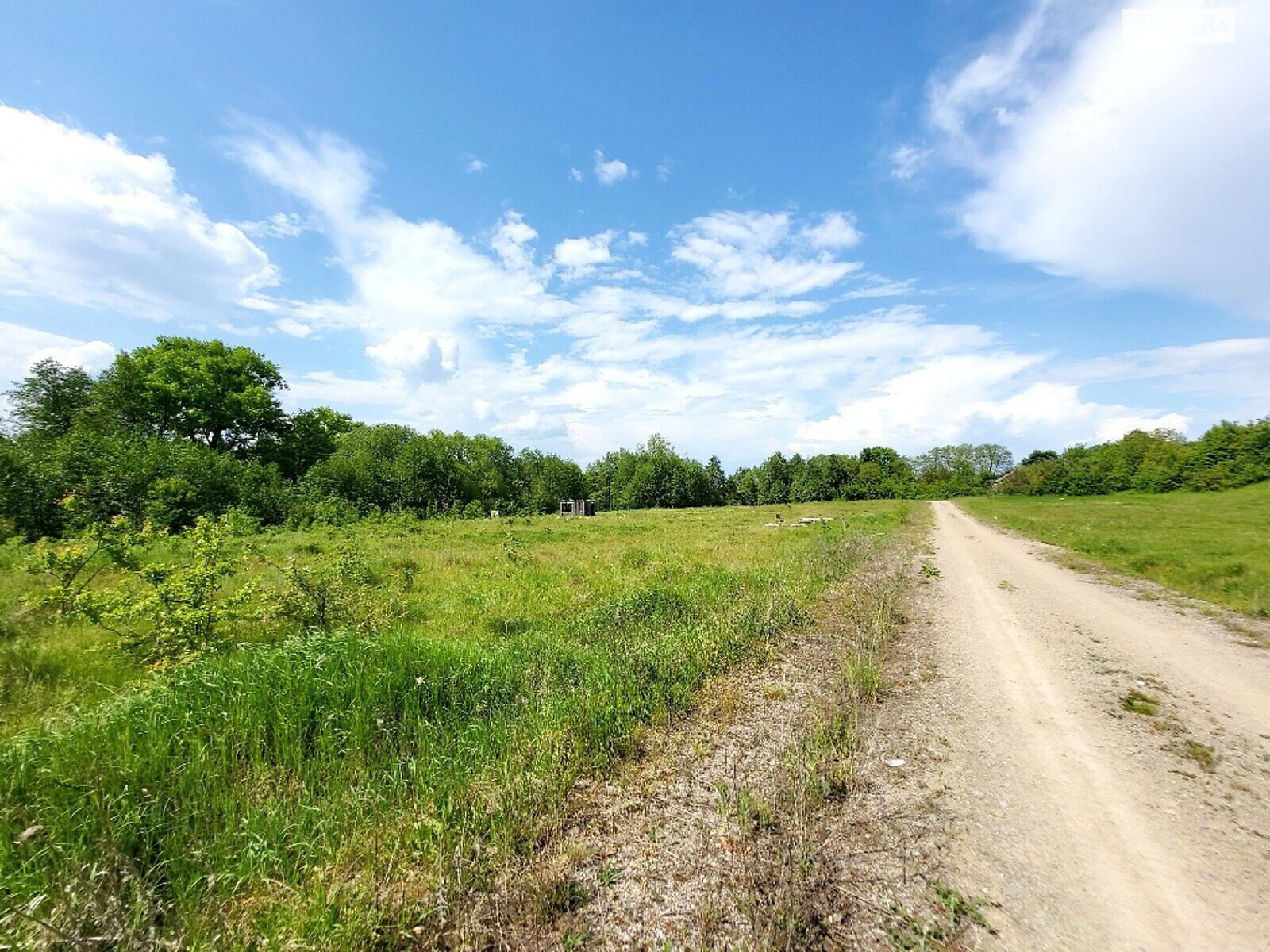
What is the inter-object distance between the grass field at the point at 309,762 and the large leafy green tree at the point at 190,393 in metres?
42.9

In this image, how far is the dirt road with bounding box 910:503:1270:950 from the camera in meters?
3.46

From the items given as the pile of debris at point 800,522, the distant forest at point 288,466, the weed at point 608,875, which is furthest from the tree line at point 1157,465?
the weed at point 608,875

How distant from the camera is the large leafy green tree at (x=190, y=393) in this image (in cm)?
4100

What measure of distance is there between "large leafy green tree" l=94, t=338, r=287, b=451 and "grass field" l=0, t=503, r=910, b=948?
42898 millimetres

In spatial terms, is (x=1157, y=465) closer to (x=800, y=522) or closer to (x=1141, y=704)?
(x=800, y=522)

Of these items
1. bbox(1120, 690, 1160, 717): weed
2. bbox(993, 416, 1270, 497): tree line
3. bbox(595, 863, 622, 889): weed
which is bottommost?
bbox(595, 863, 622, 889): weed

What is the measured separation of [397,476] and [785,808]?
63145 mm

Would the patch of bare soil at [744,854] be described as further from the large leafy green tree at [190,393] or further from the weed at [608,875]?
the large leafy green tree at [190,393]

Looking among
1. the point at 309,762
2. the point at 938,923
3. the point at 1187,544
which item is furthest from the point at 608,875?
the point at 1187,544

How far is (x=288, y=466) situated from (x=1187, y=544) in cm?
7114

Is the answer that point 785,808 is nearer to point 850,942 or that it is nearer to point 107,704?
point 850,942

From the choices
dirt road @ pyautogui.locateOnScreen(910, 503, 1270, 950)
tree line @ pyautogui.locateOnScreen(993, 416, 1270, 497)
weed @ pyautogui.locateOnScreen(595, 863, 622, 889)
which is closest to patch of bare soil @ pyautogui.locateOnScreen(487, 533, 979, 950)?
weed @ pyautogui.locateOnScreen(595, 863, 622, 889)

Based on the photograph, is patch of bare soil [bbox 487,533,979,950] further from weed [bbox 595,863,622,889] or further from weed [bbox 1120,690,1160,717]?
weed [bbox 1120,690,1160,717]

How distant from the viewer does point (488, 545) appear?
994 inches
